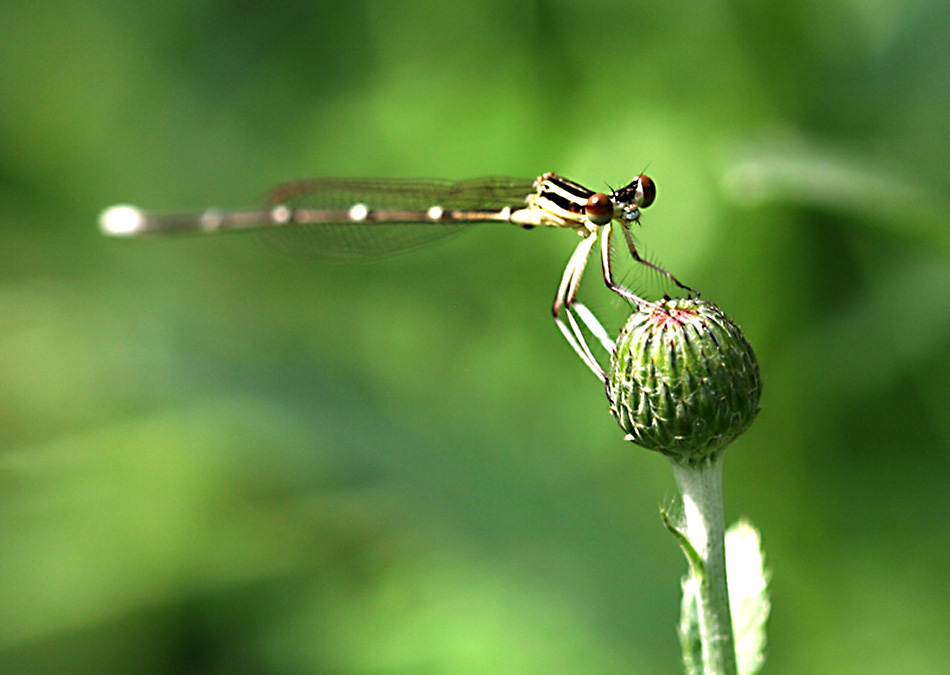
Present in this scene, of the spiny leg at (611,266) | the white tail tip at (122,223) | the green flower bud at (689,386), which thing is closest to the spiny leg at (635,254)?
the spiny leg at (611,266)

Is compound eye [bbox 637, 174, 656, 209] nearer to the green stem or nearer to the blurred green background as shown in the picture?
the blurred green background

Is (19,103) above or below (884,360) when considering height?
above

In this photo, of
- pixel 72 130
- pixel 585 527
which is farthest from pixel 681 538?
pixel 72 130

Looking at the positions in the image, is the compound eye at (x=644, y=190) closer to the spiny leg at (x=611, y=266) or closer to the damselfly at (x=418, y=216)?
the damselfly at (x=418, y=216)

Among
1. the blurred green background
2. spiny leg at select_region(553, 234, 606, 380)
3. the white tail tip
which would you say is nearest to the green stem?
spiny leg at select_region(553, 234, 606, 380)

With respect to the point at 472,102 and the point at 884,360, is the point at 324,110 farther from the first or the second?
the point at 884,360

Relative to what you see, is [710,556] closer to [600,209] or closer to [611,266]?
[611,266]
